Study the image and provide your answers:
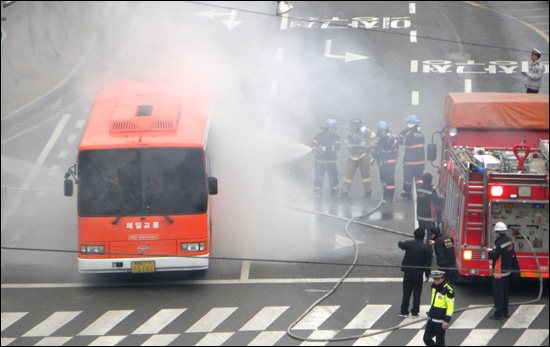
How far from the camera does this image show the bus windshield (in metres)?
13.1

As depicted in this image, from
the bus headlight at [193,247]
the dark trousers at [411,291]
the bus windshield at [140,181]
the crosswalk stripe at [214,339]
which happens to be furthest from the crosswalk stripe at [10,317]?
the dark trousers at [411,291]

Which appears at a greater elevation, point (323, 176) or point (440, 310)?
point (323, 176)

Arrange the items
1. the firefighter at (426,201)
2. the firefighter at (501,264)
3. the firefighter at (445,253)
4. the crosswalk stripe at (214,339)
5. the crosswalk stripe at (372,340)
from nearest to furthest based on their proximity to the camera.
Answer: the crosswalk stripe at (372,340)
the crosswalk stripe at (214,339)
the firefighter at (501,264)
the firefighter at (445,253)
the firefighter at (426,201)

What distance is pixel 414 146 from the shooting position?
17484 mm

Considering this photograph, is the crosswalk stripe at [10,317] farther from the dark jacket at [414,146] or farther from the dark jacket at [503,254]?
the dark jacket at [414,146]

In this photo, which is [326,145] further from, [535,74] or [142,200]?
[142,200]

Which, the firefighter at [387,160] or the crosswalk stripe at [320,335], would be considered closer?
the crosswalk stripe at [320,335]

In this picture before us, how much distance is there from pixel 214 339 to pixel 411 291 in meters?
2.96

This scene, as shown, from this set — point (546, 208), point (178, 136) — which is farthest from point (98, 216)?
point (546, 208)

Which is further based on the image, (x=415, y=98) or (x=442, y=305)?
(x=415, y=98)

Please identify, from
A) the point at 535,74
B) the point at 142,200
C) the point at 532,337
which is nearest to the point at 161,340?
the point at 142,200

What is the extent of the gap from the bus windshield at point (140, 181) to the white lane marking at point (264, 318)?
74.7 inches

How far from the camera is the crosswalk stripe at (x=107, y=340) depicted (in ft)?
38.6

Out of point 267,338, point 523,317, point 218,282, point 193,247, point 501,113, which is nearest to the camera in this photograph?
point 267,338
